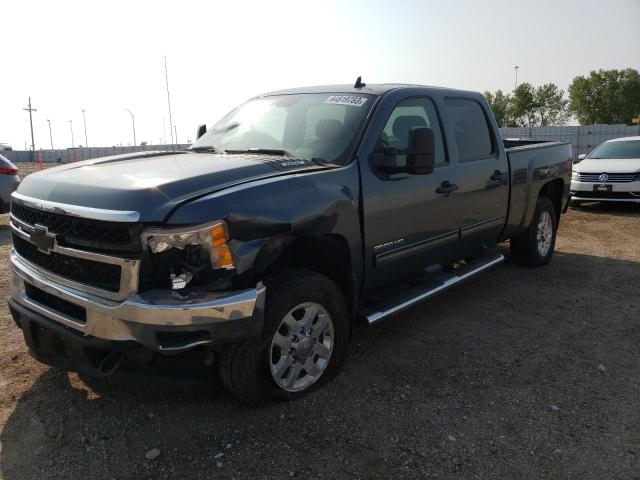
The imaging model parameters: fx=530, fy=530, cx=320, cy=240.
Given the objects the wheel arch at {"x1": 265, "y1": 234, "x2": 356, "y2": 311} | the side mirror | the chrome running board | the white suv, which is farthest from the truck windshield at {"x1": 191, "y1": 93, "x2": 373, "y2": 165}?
the white suv

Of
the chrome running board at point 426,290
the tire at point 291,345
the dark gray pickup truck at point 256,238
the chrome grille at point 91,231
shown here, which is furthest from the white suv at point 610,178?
the chrome grille at point 91,231

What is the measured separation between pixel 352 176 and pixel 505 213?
251 centimetres

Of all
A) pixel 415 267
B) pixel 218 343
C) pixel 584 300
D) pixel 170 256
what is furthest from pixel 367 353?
pixel 584 300

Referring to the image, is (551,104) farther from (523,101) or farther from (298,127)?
(298,127)

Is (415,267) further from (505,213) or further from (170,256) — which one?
(170,256)

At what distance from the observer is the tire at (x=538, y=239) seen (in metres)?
6.23

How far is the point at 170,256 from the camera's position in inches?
103

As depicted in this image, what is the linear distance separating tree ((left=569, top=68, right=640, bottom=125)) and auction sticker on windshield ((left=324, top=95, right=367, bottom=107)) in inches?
3221

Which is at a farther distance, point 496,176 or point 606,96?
point 606,96

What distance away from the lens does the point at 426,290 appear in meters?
4.23

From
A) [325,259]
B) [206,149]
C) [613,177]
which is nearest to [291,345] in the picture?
[325,259]

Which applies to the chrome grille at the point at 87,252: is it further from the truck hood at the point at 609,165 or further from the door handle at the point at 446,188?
the truck hood at the point at 609,165

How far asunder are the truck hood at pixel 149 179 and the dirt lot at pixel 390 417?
3.36 feet

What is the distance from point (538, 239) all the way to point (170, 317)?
511 cm
